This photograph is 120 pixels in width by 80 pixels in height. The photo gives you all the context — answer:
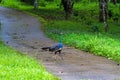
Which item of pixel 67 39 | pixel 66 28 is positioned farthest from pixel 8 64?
pixel 66 28

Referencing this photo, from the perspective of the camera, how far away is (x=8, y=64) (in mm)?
12594

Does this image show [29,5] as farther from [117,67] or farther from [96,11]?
[117,67]

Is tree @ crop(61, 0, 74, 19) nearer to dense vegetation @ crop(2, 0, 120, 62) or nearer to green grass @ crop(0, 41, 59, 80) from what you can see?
dense vegetation @ crop(2, 0, 120, 62)

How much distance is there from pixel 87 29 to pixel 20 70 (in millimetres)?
16053

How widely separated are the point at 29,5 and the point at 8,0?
14.2 ft

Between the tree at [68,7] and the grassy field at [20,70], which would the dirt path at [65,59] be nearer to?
the grassy field at [20,70]

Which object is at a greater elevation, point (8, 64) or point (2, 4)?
point (8, 64)

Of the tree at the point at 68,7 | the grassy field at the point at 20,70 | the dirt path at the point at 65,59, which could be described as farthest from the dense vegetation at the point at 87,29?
the grassy field at the point at 20,70

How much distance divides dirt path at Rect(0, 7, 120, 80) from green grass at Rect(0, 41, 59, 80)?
0.68 metres

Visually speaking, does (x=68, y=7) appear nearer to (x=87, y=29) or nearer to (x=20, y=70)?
(x=87, y=29)

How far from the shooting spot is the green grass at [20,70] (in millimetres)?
10789

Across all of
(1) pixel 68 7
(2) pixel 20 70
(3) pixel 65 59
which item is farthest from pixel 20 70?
(1) pixel 68 7

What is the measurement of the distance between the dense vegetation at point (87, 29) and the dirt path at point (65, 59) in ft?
2.08

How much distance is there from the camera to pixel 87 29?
89.9 ft
